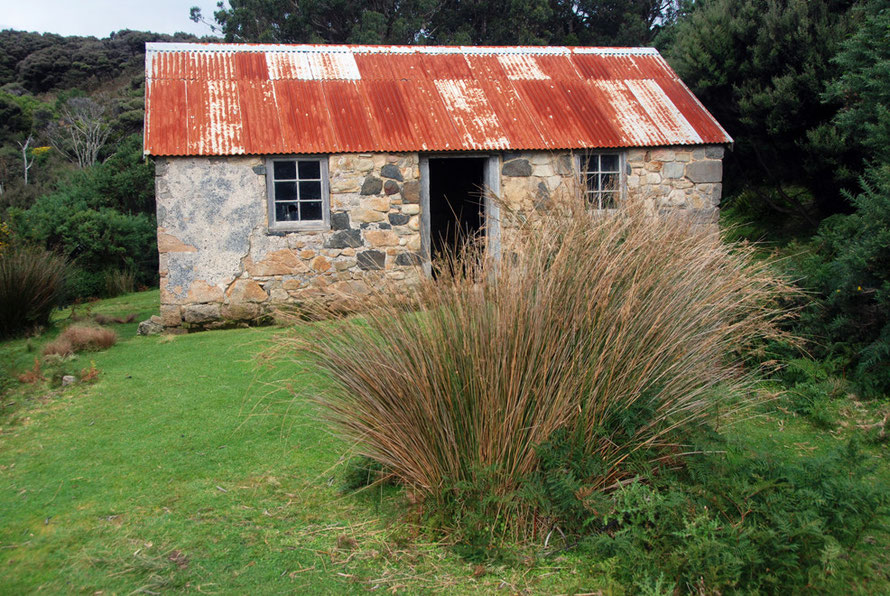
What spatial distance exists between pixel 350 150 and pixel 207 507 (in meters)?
6.12

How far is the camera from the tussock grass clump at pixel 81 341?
7.95 metres

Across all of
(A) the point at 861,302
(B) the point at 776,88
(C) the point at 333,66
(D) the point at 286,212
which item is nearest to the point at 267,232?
(D) the point at 286,212

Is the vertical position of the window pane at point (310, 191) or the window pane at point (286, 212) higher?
the window pane at point (310, 191)

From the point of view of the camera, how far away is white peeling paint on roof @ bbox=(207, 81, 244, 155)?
8.95 m

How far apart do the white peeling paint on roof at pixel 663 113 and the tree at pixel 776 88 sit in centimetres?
89

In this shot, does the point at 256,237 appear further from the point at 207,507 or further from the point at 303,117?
the point at 207,507

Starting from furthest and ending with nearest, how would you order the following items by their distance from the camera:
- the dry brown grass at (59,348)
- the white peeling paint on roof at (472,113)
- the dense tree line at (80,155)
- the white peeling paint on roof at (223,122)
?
the dense tree line at (80,155)
the white peeling paint on roof at (472,113)
the white peeling paint on roof at (223,122)
the dry brown grass at (59,348)

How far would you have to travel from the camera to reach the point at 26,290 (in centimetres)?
902

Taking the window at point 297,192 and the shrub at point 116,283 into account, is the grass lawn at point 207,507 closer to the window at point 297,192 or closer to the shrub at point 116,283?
the window at point 297,192

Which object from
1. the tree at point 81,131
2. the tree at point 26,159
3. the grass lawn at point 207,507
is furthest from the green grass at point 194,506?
the tree at point 26,159

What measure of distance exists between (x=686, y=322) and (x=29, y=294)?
8.49 meters

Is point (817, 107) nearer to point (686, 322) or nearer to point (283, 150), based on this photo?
point (283, 150)

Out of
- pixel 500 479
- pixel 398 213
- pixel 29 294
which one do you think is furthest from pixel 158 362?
pixel 500 479

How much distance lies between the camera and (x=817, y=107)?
10.3m
